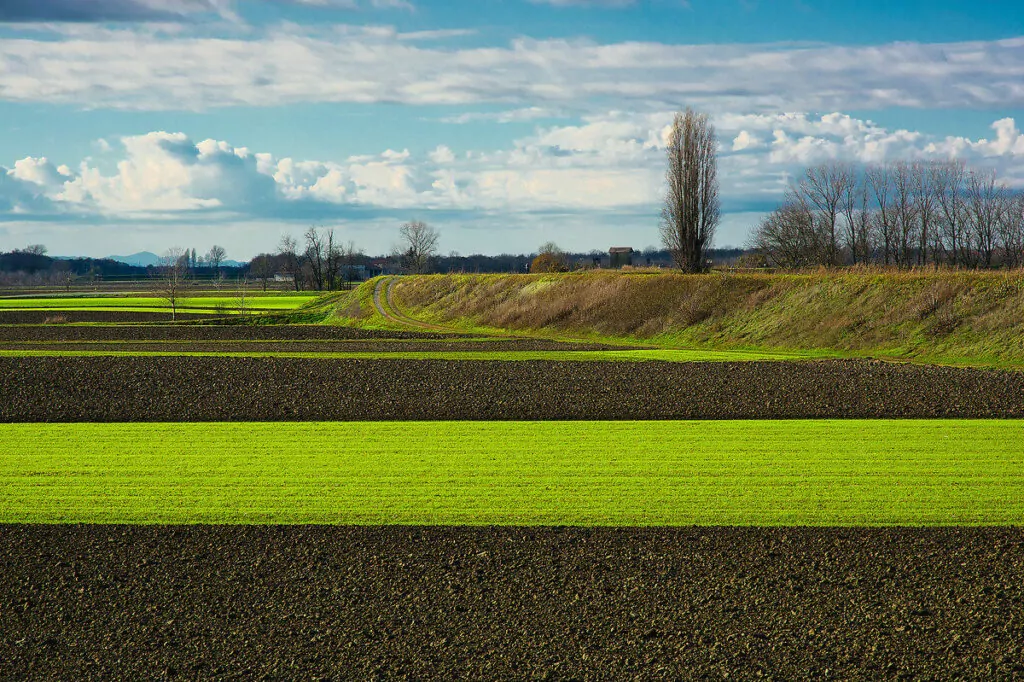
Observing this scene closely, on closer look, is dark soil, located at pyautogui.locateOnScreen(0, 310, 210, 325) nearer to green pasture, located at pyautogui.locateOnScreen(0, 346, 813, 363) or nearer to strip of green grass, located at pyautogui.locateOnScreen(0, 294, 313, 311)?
strip of green grass, located at pyautogui.locateOnScreen(0, 294, 313, 311)

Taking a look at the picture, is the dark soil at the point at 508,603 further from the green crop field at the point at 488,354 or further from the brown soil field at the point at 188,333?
the brown soil field at the point at 188,333

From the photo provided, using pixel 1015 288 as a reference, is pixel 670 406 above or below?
below

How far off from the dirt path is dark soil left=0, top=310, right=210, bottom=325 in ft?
40.3

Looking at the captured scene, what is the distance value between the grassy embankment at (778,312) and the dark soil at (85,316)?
1332 centimetres

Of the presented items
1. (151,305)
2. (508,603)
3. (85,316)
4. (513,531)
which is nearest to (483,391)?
(513,531)

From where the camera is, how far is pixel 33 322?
198ft

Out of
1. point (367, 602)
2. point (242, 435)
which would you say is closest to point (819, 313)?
point (242, 435)

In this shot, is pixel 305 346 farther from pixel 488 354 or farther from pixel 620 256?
pixel 620 256

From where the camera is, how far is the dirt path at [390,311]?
5653cm

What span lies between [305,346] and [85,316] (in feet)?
107

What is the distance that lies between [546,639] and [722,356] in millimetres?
26291

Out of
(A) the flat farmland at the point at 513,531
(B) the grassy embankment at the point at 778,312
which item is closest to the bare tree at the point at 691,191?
(B) the grassy embankment at the point at 778,312

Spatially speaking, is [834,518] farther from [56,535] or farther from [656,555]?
[56,535]

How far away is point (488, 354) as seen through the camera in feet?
111
